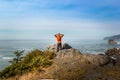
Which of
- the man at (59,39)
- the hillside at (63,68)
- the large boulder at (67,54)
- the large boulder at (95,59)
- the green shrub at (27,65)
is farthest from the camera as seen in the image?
the man at (59,39)

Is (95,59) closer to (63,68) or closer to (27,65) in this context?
(63,68)

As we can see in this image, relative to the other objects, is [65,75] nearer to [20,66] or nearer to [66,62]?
[66,62]

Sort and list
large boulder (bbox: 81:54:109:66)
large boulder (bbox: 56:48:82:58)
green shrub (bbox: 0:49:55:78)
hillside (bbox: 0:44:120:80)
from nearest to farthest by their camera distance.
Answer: hillside (bbox: 0:44:120:80) → green shrub (bbox: 0:49:55:78) → large boulder (bbox: 81:54:109:66) → large boulder (bbox: 56:48:82:58)

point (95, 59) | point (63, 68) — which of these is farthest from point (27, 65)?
point (95, 59)

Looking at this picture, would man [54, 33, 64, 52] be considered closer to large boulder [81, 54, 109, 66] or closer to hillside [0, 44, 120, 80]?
hillside [0, 44, 120, 80]

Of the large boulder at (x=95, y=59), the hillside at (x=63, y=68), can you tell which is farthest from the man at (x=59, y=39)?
the large boulder at (x=95, y=59)

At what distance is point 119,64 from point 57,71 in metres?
6.31

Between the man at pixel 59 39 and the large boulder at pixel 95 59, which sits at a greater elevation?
the man at pixel 59 39

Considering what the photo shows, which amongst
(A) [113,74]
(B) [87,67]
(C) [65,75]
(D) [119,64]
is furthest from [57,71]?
(D) [119,64]

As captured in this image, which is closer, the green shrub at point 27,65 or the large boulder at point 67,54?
the green shrub at point 27,65

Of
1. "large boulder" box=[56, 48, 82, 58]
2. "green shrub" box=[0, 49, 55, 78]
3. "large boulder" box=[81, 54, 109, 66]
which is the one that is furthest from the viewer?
"large boulder" box=[56, 48, 82, 58]

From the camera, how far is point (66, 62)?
885 inches

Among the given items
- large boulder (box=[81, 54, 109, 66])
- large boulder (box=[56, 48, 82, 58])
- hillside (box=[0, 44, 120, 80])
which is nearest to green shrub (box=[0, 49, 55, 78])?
hillside (box=[0, 44, 120, 80])

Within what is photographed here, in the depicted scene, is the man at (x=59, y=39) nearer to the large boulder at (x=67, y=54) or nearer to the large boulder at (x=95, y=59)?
the large boulder at (x=67, y=54)
